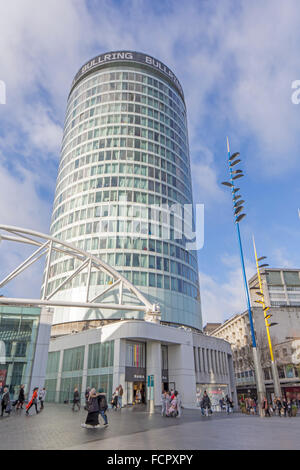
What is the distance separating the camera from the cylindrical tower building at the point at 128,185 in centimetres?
4922

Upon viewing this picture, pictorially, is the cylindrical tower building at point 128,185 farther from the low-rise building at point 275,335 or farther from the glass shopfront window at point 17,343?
the glass shopfront window at point 17,343

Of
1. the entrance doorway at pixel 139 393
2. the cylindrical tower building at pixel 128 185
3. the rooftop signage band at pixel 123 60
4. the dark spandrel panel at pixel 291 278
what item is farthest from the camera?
the dark spandrel panel at pixel 291 278

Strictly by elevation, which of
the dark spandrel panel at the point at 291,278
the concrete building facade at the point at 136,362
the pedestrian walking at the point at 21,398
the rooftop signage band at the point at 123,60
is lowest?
the pedestrian walking at the point at 21,398

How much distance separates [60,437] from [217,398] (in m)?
37.4

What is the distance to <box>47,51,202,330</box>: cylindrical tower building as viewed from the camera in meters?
49.2

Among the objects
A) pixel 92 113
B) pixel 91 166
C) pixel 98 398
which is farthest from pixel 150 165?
pixel 98 398

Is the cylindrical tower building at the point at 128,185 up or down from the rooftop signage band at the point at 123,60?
Result: down

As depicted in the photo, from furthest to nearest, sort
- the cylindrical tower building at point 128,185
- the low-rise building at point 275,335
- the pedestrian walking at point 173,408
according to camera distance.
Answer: the low-rise building at point 275,335 < the cylindrical tower building at point 128,185 < the pedestrian walking at point 173,408

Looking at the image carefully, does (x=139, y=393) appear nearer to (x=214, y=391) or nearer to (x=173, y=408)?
(x=214, y=391)

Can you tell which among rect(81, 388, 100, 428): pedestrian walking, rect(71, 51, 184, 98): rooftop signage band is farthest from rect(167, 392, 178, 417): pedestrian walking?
rect(71, 51, 184, 98): rooftop signage band

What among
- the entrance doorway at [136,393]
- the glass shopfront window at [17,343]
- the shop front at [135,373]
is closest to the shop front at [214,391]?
the entrance doorway at [136,393]

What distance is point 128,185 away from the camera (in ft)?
182

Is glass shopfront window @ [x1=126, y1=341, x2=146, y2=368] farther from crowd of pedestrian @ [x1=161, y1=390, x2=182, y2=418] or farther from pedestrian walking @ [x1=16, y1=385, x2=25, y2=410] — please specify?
crowd of pedestrian @ [x1=161, y1=390, x2=182, y2=418]
